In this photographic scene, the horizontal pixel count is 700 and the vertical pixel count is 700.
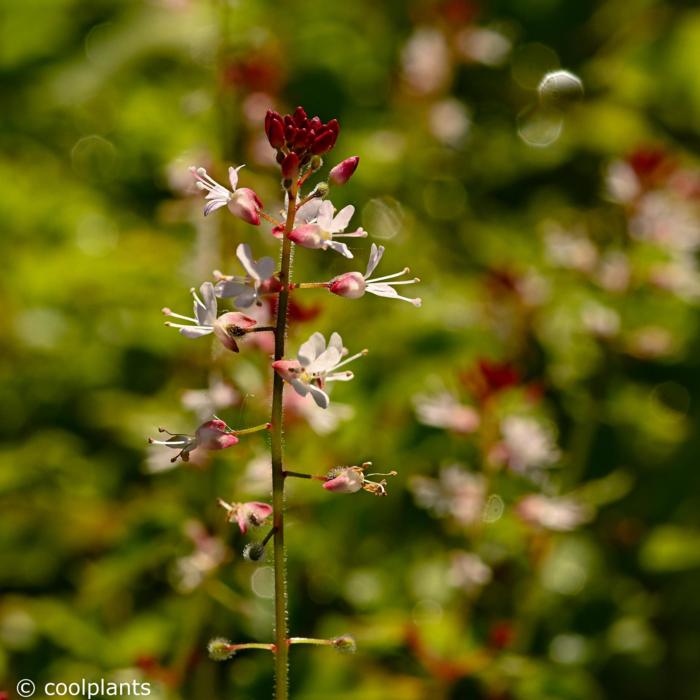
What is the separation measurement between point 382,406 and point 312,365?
0.94m

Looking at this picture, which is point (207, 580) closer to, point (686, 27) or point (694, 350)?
point (694, 350)

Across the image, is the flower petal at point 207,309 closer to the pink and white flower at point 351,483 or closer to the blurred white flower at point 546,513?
the pink and white flower at point 351,483

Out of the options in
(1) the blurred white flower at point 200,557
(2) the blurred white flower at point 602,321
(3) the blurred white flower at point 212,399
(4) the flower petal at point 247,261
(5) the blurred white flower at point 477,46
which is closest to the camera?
(4) the flower petal at point 247,261

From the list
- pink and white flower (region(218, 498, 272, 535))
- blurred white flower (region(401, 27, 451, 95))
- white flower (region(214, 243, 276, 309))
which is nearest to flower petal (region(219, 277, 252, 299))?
white flower (region(214, 243, 276, 309))

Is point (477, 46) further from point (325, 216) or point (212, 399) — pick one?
point (325, 216)

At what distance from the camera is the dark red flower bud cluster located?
0.86 metres

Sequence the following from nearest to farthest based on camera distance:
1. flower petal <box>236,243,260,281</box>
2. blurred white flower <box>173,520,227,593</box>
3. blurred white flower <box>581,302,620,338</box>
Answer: flower petal <box>236,243,260,281</box> < blurred white flower <box>173,520,227,593</box> < blurred white flower <box>581,302,620,338</box>

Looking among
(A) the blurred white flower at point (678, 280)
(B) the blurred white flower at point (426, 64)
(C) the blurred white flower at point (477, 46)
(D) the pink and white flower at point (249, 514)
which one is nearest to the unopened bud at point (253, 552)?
(D) the pink and white flower at point (249, 514)

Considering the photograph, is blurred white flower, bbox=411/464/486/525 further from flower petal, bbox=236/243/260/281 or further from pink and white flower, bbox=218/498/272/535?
flower petal, bbox=236/243/260/281

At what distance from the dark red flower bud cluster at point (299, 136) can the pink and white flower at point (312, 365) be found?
0.17 m

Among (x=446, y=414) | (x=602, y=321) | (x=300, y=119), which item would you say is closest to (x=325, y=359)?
(x=300, y=119)

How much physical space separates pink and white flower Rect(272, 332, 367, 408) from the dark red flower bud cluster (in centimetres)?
17

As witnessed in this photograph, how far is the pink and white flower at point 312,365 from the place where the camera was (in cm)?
84

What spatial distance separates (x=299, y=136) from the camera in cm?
87
